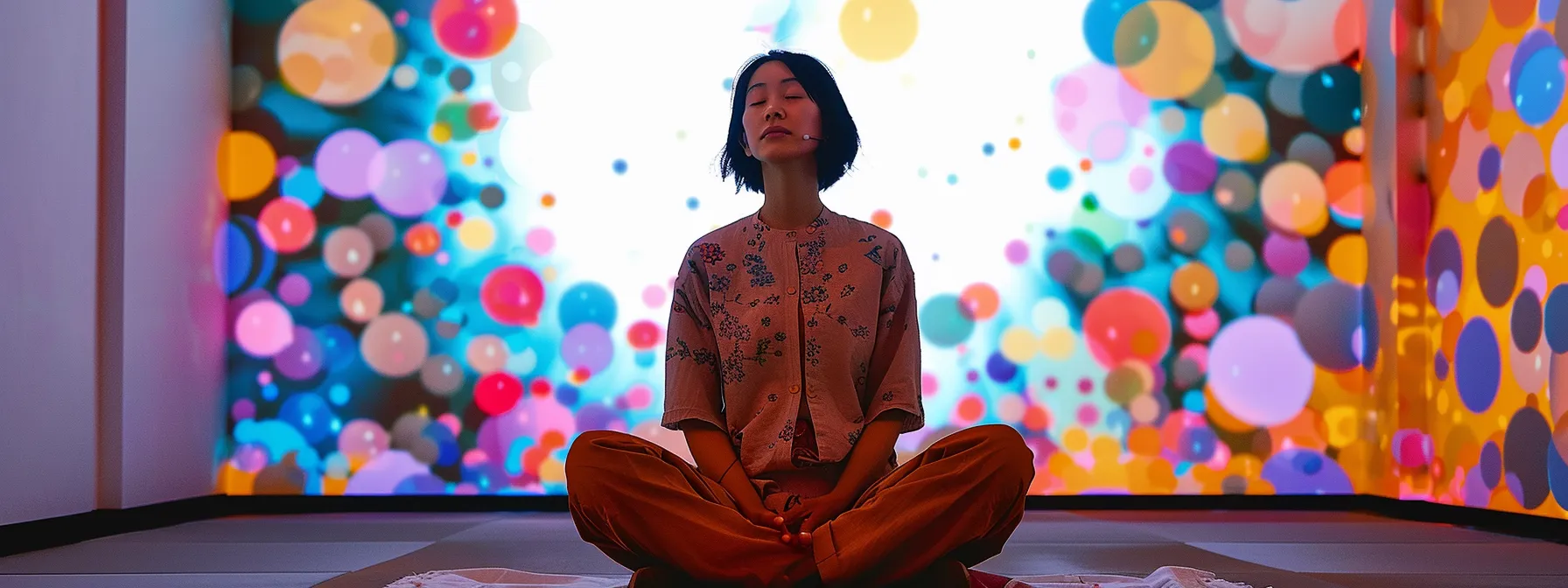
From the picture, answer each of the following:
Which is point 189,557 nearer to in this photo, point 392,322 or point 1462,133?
point 392,322

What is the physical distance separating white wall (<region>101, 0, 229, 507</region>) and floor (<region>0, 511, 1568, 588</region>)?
0.93ft

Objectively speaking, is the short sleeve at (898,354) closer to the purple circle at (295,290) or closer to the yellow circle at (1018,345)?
the yellow circle at (1018,345)

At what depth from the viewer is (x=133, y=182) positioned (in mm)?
3422

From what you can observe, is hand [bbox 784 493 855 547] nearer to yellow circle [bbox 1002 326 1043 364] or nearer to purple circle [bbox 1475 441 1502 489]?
yellow circle [bbox 1002 326 1043 364]

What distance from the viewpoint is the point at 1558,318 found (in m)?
3.06

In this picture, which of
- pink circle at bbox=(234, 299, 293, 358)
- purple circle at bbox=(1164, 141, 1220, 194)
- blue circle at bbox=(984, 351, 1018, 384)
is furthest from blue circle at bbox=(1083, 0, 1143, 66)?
pink circle at bbox=(234, 299, 293, 358)

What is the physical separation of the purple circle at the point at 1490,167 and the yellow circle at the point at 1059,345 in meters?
1.30

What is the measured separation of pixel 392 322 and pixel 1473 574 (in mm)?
3201

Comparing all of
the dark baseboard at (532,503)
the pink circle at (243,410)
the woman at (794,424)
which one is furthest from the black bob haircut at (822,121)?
the pink circle at (243,410)

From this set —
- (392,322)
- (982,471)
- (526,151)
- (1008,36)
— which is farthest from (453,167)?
(982,471)

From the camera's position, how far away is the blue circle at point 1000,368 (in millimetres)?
3947

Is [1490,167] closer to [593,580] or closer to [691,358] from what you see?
[691,358]

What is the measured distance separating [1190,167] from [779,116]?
99.9 inches

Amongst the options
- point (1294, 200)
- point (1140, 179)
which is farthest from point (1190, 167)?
point (1294, 200)
